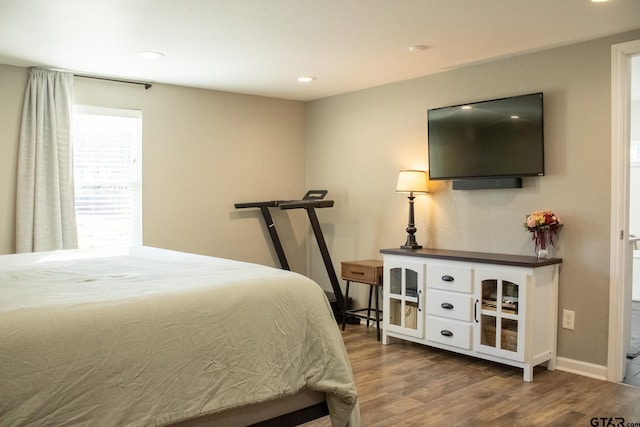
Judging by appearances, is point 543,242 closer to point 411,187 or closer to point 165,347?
point 411,187

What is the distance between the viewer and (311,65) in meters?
4.13

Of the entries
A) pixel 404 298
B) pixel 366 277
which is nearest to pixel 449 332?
pixel 404 298

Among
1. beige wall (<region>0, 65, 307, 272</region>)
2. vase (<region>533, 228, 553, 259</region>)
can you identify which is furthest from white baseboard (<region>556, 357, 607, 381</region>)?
beige wall (<region>0, 65, 307, 272</region>)

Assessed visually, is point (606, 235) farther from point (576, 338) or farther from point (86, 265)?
point (86, 265)

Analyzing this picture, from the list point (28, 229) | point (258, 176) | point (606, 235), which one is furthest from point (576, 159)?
point (28, 229)

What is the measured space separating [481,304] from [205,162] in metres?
2.77

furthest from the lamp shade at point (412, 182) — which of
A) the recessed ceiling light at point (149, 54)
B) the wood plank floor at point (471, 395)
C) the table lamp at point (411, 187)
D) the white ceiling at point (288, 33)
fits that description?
the recessed ceiling light at point (149, 54)

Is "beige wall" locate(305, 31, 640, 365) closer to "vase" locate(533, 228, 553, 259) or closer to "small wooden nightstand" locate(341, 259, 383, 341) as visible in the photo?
"vase" locate(533, 228, 553, 259)

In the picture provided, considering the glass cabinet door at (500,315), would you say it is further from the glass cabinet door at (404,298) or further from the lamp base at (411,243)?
the lamp base at (411,243)

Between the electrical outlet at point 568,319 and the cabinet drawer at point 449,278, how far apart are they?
632 mm

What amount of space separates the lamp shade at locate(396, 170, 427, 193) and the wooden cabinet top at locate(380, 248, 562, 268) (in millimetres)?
487

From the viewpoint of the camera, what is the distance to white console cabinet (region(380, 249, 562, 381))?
3.46 meters

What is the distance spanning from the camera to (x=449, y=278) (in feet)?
12.7

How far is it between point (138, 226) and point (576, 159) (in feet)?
11.5
